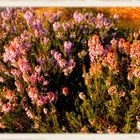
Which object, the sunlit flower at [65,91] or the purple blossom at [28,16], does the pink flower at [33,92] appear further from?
the purple blossom at [28,16]

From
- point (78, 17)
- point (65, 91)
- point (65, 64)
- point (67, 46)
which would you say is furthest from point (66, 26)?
point (65, 91)

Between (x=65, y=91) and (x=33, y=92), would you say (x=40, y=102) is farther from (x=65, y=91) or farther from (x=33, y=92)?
(x=65, y=91)

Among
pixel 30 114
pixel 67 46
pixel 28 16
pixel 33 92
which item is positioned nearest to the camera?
pixel 33 92

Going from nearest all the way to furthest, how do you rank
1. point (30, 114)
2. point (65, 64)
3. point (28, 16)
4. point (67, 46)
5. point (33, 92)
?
point (33, 92) → point (30, 114) → point (65, 64) → point (67, 46) → point (28, 16)

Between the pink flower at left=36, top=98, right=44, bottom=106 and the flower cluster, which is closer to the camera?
the pink flower at left=36, top=98, right=44, bottom=106

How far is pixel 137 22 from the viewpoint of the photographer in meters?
2.86

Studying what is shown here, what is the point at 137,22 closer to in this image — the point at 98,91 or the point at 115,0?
the point at 115,0

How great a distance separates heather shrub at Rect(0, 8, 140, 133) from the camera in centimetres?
228

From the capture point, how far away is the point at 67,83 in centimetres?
255

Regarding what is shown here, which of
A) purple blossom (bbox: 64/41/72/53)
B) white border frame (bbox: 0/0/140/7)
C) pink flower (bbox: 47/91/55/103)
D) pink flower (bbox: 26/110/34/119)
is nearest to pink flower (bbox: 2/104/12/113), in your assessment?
pink flower (bbox: 26/110/34/119)

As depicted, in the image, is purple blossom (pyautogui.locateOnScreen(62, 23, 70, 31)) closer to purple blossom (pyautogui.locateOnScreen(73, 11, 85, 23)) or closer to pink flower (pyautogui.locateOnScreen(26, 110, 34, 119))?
purple blossom (pyautogui.locateOnScreen(73, 11, 85, 23))

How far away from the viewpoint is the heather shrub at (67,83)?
2.28 m

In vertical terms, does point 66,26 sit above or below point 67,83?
above

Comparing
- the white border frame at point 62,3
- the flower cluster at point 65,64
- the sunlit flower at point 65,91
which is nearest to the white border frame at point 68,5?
the white border frame at point 62,3
